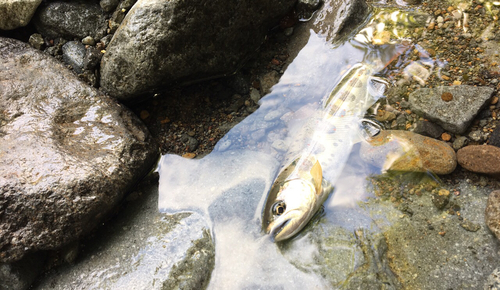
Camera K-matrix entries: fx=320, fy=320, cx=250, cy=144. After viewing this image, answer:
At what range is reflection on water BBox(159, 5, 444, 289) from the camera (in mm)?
3264

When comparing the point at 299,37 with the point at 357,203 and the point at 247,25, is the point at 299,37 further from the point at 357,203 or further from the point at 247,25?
the point at 357,203

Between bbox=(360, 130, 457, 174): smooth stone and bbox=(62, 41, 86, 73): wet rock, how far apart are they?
383 cm

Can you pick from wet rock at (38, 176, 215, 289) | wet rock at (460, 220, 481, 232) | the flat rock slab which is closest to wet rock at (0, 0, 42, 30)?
the flat rock slab

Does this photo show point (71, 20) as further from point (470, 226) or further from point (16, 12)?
point (470, 226)

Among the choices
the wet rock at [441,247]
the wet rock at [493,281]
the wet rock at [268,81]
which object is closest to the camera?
the wet rock at [493,281]

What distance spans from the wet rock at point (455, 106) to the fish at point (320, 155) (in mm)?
585

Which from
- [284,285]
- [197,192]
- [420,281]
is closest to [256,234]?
[284,285]

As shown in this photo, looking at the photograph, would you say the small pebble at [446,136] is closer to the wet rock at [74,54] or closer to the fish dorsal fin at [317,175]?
the fish dorsal fin at [317,175]

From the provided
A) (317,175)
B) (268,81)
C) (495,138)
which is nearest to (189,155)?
(268,81)

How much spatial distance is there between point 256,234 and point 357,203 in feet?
3.84

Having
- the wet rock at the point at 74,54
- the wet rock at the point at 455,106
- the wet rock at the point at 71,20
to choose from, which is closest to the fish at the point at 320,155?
the wet rock at the point at 455,106

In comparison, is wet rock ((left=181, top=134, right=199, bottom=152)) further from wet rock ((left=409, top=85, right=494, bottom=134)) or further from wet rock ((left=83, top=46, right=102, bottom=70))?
wet rock ((left=409, top=85, right=494, bottom=134))

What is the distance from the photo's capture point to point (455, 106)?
11.8 feet

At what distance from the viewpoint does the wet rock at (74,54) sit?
169 inches
